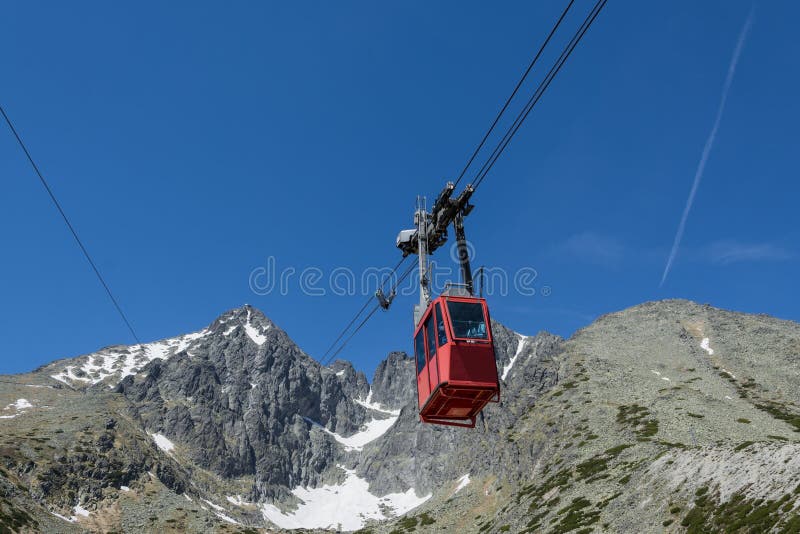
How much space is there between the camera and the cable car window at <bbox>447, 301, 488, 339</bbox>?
2677 cm

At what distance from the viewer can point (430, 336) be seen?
28281 mm

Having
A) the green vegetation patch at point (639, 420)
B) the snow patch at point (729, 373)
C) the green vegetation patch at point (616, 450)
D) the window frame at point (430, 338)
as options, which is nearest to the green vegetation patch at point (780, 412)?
the green vegetation patch at point (639, 420)

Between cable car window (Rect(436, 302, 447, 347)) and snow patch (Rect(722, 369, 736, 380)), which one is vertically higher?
snow patch (Rect(722, 369, 736, 380))

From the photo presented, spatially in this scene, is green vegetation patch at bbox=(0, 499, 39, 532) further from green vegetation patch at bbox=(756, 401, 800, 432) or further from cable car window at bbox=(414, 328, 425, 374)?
green vegetation patch at bbox=(756, 401, 800, 432)

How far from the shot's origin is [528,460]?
122 m

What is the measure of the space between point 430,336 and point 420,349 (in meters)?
1.84

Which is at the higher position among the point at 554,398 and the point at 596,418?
the point at 554,398

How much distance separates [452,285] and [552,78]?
39.6 ft

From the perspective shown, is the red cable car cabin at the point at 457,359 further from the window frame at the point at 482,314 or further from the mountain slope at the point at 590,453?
the mountain slope at the point at 590,453

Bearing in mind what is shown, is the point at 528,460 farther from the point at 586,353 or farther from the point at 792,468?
the point at 792,468

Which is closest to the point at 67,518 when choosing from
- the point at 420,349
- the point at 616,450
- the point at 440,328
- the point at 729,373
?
the point at 616,450

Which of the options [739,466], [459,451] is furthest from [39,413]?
[739,466]

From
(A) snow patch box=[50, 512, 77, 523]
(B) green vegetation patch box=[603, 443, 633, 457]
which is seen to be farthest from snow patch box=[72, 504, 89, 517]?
(B) green vegetation patch box=[603, 443, 633, 457]

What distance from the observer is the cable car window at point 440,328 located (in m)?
26.8
